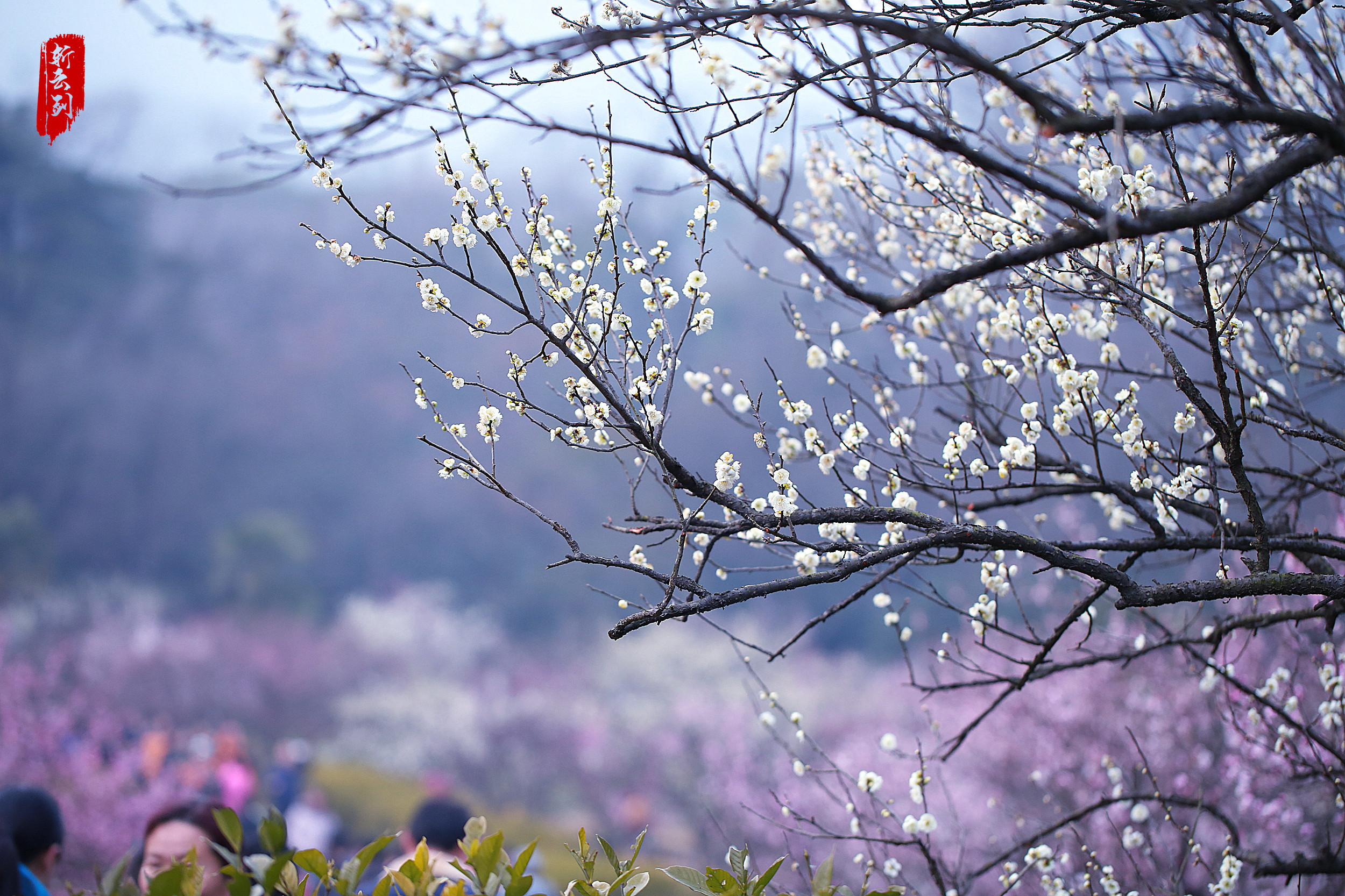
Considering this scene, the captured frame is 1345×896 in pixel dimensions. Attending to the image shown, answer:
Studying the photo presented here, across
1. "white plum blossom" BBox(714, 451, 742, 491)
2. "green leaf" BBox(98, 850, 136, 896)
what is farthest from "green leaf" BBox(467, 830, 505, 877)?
"white plum blossom" BBox(714, 451, 742, 491)

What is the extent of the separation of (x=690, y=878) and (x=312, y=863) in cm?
70

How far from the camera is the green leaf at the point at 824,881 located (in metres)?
1.55

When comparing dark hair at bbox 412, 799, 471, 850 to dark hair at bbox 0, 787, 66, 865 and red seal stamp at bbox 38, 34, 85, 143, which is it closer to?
dark hair at bbox 0, 787, 66, 865

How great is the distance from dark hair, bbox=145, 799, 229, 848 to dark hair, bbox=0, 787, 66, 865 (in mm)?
233

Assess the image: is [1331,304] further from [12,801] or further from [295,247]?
[295,247]

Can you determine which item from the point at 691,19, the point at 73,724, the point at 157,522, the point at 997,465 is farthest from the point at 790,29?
the point at 157,522

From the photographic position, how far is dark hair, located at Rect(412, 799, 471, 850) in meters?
2.88

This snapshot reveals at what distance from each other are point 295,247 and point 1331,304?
81.9 ft

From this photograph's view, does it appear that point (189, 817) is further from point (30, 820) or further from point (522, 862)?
point (522, 862)

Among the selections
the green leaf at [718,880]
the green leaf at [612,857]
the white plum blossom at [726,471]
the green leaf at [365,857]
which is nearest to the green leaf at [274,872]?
the green leaf at [365,857]

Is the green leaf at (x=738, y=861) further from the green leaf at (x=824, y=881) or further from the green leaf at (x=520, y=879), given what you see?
the green leaf at (x=520, y=879)

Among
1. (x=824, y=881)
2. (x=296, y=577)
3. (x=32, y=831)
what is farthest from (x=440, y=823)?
(x=296, y=577)

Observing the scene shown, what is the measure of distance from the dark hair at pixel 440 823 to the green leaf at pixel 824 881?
167 centimetres

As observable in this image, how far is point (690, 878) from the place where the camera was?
1619 millimetres
